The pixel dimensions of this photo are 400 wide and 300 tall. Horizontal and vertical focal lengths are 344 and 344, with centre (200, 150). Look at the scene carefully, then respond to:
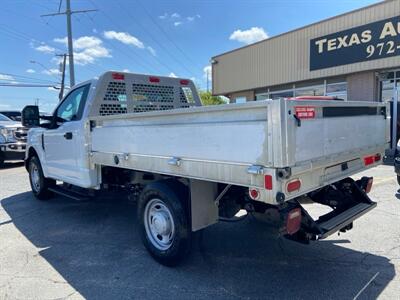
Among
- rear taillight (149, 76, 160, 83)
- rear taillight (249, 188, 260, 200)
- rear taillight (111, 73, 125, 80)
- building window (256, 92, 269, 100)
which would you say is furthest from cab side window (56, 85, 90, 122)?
building window (256, 92, 269, 100)

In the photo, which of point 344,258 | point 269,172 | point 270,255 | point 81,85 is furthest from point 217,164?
point 81,85

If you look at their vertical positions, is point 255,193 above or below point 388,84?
below

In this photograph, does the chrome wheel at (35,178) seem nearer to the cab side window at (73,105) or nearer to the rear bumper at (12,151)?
the cab side window at (73,105)

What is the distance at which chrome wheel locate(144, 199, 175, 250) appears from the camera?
384cm

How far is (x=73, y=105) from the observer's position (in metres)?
5.50

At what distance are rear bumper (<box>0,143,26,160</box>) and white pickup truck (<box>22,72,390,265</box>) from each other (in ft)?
24.3

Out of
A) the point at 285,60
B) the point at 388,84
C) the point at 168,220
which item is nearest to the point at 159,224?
the point at 168,220

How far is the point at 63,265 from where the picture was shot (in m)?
3.98

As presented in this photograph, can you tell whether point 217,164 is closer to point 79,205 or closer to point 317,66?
point 79,205

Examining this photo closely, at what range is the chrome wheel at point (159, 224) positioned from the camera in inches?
151

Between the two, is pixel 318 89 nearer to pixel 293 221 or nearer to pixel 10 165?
pixel 10 165

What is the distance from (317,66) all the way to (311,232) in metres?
13.9

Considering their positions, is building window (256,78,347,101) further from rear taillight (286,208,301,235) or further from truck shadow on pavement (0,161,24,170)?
rear taillight (286,208,301,235)

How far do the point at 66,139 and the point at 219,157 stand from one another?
3.27m
